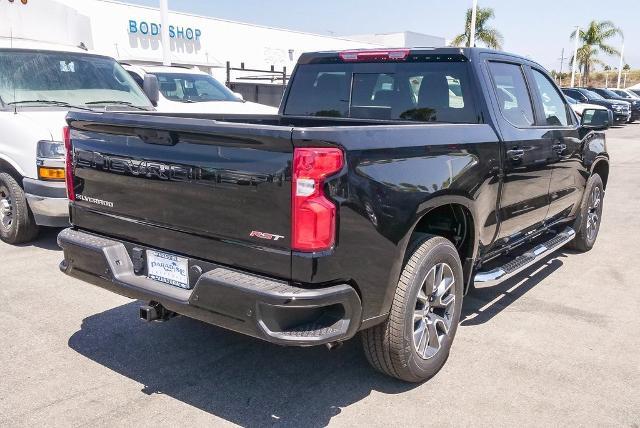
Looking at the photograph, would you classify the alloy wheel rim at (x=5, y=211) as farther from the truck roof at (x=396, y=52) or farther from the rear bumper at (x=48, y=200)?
the truck roof at (x=396, y=52)

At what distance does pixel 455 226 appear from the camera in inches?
161

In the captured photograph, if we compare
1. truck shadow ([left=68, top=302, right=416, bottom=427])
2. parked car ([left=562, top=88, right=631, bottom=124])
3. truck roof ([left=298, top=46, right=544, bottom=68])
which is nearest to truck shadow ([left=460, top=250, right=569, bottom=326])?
truck shadow ([left=68, top=302, right=416, bottom=427])

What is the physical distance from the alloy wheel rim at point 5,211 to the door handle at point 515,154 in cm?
498

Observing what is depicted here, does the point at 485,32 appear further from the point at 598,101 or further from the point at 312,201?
the point at 312,201

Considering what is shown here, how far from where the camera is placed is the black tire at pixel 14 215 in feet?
20.4

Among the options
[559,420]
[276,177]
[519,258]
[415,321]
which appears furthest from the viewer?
[519,258]

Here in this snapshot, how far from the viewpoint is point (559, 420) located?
3.29 meters

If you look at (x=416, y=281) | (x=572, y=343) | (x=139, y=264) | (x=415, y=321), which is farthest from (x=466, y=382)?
(x=139, y=264)

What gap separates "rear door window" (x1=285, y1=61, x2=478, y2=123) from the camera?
14.3 feet

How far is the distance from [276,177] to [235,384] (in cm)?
142

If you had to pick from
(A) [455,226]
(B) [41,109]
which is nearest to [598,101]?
(B) [41,109]

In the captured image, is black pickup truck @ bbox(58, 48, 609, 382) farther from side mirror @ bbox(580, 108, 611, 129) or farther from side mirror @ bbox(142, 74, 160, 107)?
side mirror @ bbox(142, 74, 160, 107)

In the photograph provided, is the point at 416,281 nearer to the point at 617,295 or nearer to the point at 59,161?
the point at 617,295

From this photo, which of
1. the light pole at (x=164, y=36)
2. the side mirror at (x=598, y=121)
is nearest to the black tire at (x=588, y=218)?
the side mirror at (x=598, y=121)
